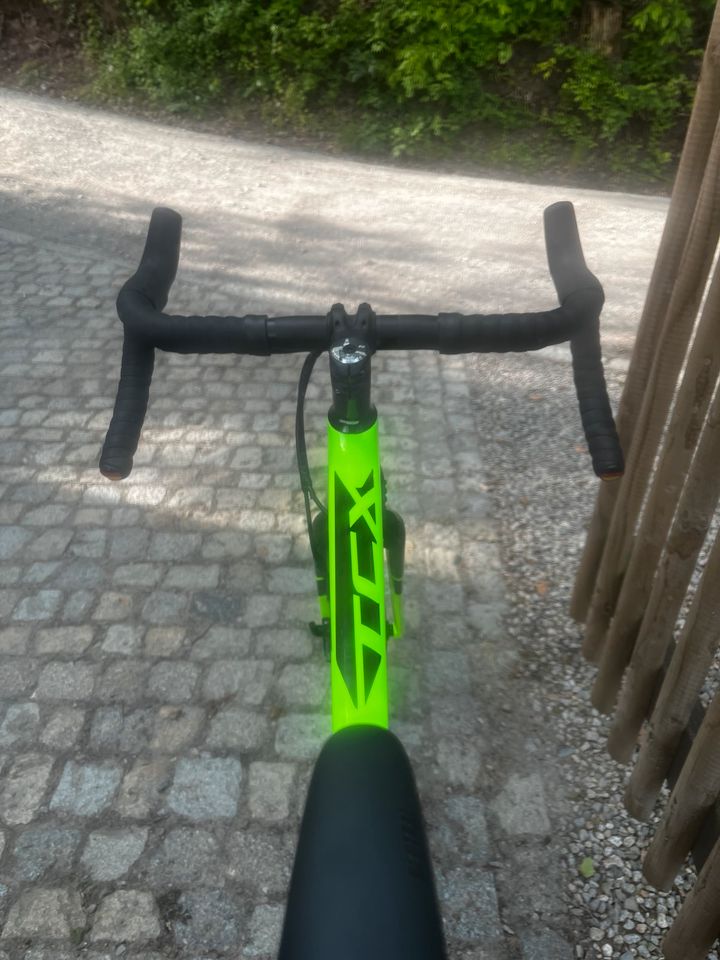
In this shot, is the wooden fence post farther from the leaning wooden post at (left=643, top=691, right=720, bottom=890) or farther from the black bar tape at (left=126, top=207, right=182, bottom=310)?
the black bar tape at (left=126, top=207, right=182, bottom=310)

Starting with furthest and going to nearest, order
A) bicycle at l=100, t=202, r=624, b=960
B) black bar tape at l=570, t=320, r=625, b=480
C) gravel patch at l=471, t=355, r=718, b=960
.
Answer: gravel patch at l=471, t=355, r=718, b=960 < black bar tape at l=570, t=320, r=625, b=480 < bicycle at l=100, t=202, r=624, b=960

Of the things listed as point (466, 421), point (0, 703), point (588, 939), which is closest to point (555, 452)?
point (466, 421)

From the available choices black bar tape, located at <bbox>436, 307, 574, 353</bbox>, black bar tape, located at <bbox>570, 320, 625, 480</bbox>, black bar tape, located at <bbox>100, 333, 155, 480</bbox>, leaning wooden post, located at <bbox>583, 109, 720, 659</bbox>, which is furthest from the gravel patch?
black bar tape, located at <bbox>100, 333, 155, 480</bbox>

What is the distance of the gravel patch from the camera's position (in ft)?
7.59

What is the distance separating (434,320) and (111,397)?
11.4 ft

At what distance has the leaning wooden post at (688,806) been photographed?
1943mm

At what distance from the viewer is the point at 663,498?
219 centimetres

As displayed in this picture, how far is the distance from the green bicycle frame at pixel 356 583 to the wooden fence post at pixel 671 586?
2.76ft

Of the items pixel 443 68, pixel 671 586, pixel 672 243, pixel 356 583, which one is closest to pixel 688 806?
pixel 671 586

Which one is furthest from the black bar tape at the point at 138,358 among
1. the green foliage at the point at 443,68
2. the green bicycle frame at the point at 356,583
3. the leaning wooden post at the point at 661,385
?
the green foliage at the point at 443,68

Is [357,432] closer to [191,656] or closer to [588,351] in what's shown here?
[588,351]

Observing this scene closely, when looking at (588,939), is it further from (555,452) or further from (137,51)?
(137,51)

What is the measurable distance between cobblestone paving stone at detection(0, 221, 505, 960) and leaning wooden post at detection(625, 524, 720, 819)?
1.80 ft

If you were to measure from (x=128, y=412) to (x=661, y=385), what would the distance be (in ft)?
4.80
